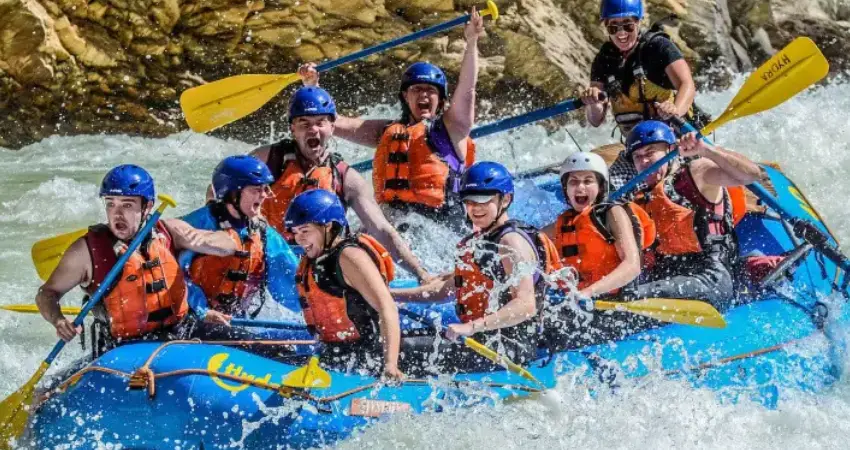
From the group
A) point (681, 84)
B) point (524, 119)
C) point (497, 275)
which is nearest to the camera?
point (497, 275)

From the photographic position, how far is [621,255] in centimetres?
493

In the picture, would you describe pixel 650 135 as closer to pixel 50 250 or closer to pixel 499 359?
pixel 499 359

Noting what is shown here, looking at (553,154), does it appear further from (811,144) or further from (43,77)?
(43,77)

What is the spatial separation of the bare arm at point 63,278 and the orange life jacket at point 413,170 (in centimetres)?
189

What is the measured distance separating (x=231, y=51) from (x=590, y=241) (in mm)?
6041

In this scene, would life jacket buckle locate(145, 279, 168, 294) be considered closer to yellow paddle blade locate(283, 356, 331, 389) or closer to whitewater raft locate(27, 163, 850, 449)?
whitewater raft locate(27, 163, 850, 449)

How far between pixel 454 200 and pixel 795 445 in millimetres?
2081

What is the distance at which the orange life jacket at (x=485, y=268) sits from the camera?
445 cm

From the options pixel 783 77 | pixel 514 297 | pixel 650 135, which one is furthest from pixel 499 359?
pixel 783 77

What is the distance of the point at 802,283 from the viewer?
18.7 feet

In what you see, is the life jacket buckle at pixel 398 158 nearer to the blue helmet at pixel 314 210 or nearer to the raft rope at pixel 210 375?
the blue helmet at pixel 314 210

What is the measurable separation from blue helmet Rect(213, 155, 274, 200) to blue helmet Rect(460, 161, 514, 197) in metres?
0.87

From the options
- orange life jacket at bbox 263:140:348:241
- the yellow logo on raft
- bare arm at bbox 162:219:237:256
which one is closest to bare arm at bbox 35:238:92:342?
bare arm at bbox 162:219:237:256

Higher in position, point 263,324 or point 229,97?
point 229,97
